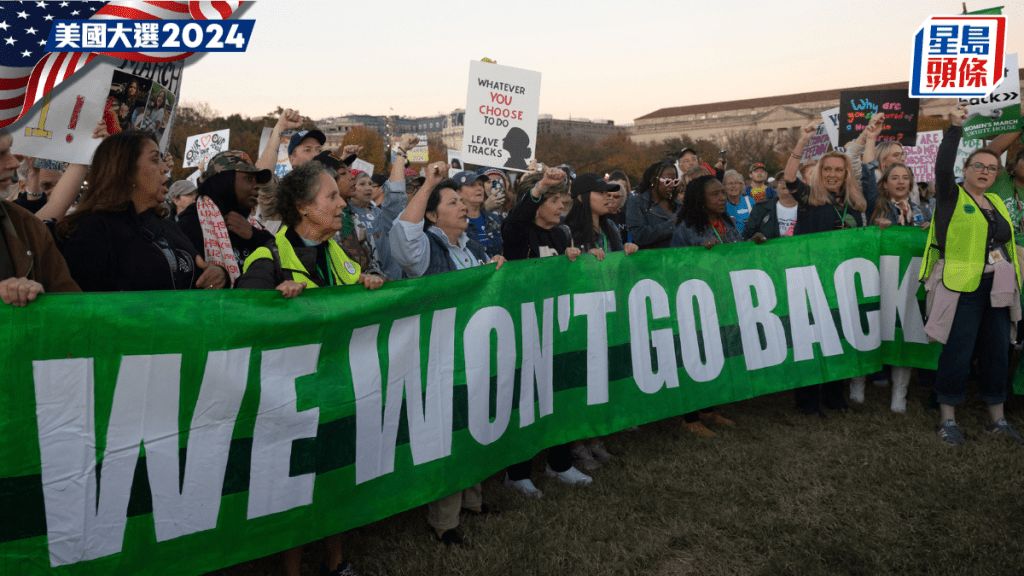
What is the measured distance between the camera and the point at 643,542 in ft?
11.6

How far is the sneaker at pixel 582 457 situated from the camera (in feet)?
15.3

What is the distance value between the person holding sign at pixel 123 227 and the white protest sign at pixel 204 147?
756 centimetres

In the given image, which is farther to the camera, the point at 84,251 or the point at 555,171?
the point at 555,171

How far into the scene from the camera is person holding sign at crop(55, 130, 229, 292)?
294cm

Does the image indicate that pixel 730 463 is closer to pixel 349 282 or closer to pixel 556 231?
pixel 556 231

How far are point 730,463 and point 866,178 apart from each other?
10.3ft

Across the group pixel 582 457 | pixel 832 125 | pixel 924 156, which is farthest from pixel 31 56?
pixel 924 156

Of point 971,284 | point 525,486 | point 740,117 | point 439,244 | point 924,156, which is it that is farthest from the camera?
point 740,117

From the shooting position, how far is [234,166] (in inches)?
157

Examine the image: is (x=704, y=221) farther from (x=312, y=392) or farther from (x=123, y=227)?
(x=123, y=227)

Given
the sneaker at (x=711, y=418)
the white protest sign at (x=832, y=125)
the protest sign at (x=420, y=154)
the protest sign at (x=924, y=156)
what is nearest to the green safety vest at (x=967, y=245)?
the sneaker at (x=711, y=418)

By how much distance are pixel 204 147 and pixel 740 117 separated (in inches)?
4475

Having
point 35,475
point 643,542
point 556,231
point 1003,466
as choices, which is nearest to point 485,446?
point 643,542

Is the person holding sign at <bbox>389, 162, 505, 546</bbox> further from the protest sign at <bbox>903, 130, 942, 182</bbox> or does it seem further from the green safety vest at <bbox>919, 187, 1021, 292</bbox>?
the protest sign at <bbox>903, 130, 942, 182</bbox>
